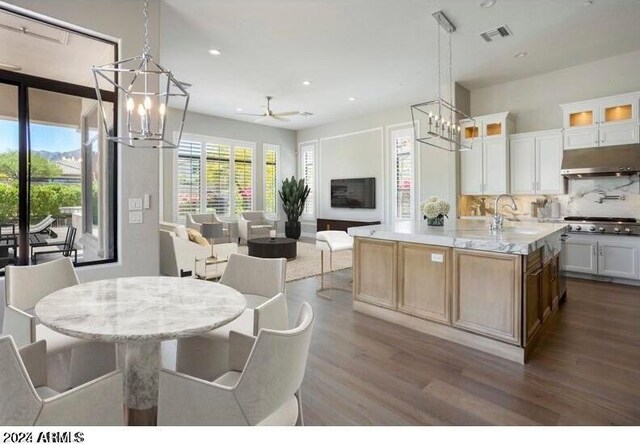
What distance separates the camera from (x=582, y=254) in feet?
16.6

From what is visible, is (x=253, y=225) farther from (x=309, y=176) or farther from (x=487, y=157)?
(x=487, y=157)

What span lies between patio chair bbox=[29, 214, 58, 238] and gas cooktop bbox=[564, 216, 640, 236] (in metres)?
6.51

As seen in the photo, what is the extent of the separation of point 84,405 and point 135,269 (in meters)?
2.39

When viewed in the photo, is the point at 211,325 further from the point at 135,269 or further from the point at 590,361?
the point at 590,361

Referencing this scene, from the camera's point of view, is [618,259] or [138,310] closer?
[138,310]

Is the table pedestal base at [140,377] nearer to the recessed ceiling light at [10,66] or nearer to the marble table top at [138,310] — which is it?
the marble table top at [138,310]

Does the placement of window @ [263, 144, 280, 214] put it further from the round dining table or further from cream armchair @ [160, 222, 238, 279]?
the round dining table

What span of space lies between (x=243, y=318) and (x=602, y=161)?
17.9 ft

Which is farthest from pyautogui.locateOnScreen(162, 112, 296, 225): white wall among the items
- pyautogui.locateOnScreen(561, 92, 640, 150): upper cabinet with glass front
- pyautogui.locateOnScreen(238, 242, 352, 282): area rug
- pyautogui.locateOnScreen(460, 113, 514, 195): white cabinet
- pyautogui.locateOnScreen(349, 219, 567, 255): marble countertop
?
pyautogui.locateOnScreen(561, 92, 640, 150): upper cabinet with glass front

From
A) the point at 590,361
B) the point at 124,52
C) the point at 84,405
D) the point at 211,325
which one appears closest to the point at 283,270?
the point at 211,325

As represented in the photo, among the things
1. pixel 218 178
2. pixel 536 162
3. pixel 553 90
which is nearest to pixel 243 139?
pixel 218 178

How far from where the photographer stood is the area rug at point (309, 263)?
5457mm

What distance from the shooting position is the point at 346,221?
9078mm

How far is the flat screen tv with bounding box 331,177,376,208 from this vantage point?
8727 mm
